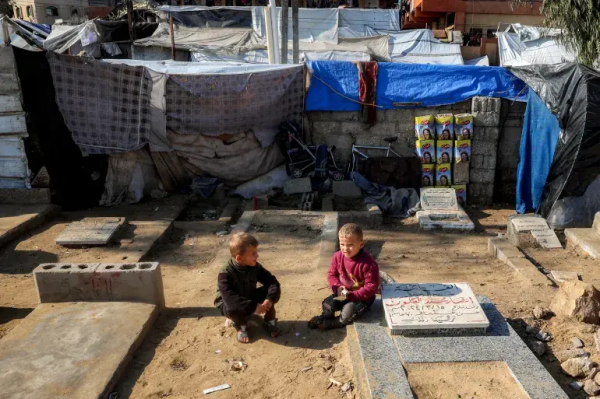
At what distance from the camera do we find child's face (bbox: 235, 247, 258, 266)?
345 cm

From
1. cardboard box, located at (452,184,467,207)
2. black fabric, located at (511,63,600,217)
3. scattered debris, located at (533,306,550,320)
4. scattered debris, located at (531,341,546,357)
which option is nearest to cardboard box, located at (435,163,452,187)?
cardboard box, located at (452,184,467,207)

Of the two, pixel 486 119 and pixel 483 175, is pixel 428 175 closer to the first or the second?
pixel 483 175

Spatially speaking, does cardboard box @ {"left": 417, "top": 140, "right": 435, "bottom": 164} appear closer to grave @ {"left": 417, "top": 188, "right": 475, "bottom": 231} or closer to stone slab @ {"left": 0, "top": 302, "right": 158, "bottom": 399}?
grave @ {"left": 417, "top": 188, "right": 475, "bottom": 231}

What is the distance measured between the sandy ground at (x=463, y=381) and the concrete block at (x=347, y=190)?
17.2 ft

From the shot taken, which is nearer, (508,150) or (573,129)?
(573,129)

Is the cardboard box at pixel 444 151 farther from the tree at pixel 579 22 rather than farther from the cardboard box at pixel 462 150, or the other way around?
the tree at pixel 579 22

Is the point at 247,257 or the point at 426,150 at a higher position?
the point at 247,257

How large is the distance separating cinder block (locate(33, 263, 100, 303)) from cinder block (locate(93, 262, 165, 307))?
7 cm

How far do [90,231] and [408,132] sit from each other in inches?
215

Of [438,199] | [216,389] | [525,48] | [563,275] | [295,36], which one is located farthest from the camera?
[525,48]

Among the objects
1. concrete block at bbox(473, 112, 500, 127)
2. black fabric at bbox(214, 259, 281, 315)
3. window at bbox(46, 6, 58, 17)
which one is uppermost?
window at bbox(46, 6, 58, 17)

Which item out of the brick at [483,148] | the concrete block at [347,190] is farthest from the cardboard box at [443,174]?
the concrete block at [347,190]

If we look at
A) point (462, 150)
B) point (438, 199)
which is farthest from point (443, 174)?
point (438, 199)

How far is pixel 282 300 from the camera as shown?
437 centimetres
